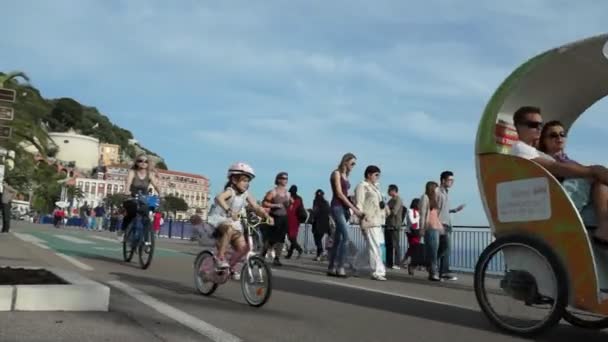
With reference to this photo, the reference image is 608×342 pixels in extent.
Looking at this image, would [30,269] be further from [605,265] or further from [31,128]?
[31,128]

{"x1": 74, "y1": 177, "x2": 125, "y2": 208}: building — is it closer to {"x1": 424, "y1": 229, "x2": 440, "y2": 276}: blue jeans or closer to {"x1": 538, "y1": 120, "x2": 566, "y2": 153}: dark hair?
{"x1": 424, "y1": 229, "x2": 440, "y2": 276}: blue jeans

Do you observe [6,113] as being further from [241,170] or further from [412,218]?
[412,218]

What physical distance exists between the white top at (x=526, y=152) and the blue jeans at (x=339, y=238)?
5.42 meters

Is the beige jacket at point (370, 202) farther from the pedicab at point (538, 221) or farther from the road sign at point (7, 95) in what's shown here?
the road sign at point (7, 95)

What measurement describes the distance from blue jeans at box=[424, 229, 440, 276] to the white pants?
770 mm

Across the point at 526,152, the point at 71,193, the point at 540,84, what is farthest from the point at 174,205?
the point at 526,152

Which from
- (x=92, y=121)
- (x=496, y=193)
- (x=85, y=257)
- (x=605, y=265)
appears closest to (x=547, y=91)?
(x=496, y=193)

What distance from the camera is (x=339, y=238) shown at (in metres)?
10.6

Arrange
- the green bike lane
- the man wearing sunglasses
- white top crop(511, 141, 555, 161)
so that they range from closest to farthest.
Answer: the man wearing sunglasses, white top crop(511, 141, 555, 161), the green bike lane

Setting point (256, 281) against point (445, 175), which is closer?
point (256, 281)

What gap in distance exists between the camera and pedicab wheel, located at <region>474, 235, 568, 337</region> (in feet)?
15.9

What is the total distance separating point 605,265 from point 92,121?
201 m

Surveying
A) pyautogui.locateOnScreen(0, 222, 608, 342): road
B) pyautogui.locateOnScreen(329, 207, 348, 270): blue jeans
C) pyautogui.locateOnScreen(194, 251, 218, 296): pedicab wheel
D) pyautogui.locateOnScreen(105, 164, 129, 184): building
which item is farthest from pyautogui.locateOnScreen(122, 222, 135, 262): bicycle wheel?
pyautogui.locateOnScreen(105, 164, 129, 184): building

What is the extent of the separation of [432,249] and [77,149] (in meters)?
180
